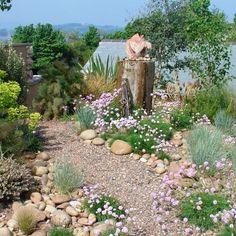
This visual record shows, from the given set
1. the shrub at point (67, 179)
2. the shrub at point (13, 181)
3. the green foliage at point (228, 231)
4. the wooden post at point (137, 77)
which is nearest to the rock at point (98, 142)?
the wooden post at point (137, 77)

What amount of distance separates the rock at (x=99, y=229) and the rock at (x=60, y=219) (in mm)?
274

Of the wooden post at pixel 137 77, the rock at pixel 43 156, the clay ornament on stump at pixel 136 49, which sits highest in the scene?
the clay ornament on stump at pixel 136 49

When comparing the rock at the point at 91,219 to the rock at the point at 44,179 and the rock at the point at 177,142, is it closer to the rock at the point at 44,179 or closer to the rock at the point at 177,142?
the rock at the point at 44,179

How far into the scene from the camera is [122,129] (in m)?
7.05

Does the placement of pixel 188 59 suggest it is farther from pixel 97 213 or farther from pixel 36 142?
pixel 97 213

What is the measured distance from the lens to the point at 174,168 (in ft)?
19.5

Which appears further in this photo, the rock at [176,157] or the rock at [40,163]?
the rock at [176,157]

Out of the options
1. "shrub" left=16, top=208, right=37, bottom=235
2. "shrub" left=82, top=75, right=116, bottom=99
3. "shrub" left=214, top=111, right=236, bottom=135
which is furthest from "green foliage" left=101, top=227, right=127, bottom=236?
"shrub" left=82, top=75, right=116, bottom=99

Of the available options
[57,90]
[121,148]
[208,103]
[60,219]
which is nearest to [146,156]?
[121,148]

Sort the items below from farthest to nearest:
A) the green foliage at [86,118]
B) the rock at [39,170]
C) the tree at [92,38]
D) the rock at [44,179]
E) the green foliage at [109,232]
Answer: the tree at [92,38] → the green foliage at [86,118] → the rock at [39,170] → the rock at [44,179] → the green foliage at [109,232]

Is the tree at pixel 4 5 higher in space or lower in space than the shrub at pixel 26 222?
higher

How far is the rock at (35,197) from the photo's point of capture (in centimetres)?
520

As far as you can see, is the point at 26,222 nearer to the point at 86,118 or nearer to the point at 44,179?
the point at 44,179

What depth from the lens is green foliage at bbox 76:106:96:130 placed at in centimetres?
721
